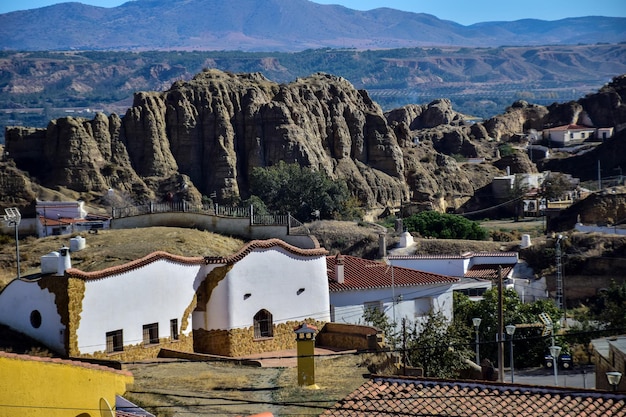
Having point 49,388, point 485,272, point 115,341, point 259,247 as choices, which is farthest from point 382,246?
point 49,388

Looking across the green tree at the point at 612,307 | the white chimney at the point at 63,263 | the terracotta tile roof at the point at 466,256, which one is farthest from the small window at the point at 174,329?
the terracotta tile roof at the point at 466,256

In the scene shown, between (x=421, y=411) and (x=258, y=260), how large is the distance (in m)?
12.2

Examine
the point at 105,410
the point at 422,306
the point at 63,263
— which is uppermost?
the point at 63,263

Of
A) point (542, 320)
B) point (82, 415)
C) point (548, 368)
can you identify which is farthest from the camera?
point (542, 320)

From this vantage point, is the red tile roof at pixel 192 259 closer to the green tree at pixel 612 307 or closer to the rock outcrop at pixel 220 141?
the green tree at pixel 612 307

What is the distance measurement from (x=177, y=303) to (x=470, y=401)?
451 inches

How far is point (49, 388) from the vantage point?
20203 millimetres

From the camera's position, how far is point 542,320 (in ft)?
137

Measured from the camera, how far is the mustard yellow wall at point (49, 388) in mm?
19719

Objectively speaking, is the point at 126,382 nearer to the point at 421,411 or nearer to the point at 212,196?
the point at 421,411

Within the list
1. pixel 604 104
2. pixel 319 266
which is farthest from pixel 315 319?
pixel 604 104

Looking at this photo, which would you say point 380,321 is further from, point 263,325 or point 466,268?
point 466,268

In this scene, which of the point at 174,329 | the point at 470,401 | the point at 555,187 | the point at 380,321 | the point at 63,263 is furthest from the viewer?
the point at 555,187

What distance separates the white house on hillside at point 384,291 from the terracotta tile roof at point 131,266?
6.83 m
